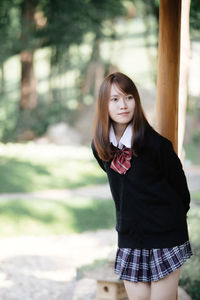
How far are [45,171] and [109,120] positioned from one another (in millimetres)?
6292

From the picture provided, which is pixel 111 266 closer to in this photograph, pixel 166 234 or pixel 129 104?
pixel 166 234

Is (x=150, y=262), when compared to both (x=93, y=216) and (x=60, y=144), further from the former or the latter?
(x=60, y=144)

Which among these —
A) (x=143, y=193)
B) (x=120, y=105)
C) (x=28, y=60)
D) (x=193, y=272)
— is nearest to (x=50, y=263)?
(x=193, y=272)

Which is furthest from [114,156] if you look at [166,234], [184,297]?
[184,297]

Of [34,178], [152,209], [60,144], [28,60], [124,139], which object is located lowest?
[34,178]

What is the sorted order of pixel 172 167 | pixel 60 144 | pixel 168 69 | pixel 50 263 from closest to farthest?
pixel 172 167 < pixel 168 69 < pixel 50 263 < pixel 60 144

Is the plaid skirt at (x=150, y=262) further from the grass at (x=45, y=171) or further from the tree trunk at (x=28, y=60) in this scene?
the tree trunk at (x=28, y=60)

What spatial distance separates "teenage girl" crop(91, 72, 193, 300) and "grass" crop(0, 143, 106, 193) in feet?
18.2

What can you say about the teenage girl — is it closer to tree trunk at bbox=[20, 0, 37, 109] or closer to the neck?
the neck

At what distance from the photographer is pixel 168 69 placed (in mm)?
2301

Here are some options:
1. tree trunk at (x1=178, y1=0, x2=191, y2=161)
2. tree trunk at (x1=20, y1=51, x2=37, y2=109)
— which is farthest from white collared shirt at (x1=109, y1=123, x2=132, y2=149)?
tree trunk at (x1=20, y1=51, x2=37, y2=109)

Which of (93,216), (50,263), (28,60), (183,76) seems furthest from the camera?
(28,60)

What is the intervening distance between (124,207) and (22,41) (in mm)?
10684

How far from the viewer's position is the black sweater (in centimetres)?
192
